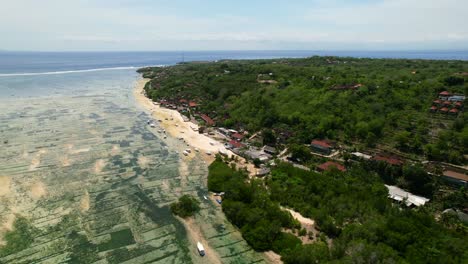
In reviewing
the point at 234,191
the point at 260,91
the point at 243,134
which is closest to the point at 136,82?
the point at 260,91

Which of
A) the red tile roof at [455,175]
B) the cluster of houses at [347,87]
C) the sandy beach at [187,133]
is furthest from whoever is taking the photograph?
the cluster of houses at [347,87]

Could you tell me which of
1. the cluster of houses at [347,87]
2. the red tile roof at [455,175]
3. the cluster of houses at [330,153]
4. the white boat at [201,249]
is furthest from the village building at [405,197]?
the cluster of houses at [347,87]

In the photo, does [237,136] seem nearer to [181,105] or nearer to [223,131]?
[223,131]

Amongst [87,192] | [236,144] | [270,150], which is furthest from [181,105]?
[87,192]

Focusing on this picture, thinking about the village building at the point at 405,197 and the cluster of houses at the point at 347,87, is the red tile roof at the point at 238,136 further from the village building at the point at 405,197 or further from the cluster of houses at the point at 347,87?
the village building at the point at 405,197

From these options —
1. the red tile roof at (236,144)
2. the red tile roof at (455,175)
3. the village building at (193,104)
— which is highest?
the village building at (193,104)
